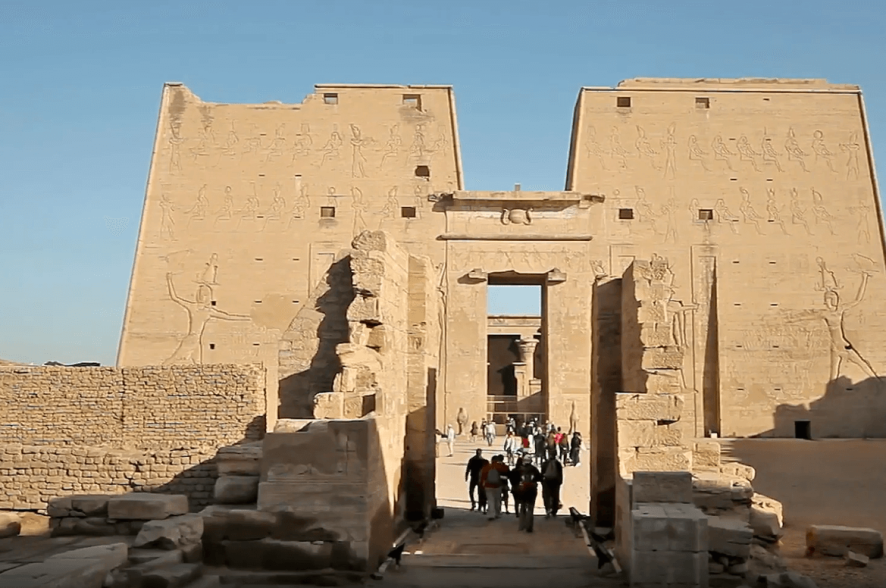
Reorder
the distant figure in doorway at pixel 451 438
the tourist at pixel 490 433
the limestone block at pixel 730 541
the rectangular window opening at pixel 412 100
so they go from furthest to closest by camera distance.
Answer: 1. the rectangular window opening at pixel 412 100
2. the tourist at pixel 490 433
3. the distant figure in doorway at pixel 451 438
4. the limestone block at pixel 730 541

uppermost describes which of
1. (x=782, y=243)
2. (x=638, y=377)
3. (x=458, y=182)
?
(x=458, y=182)

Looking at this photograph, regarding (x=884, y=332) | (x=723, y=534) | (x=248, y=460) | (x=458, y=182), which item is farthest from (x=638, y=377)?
(x=884, y=332)

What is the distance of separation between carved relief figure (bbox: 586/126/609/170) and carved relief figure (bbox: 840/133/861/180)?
18.1 ft

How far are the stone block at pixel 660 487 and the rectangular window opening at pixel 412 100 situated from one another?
605 inches

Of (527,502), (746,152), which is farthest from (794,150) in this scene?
(527,502)

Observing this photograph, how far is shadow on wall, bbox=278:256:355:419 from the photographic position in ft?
33.4

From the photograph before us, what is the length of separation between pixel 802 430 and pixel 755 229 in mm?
4523

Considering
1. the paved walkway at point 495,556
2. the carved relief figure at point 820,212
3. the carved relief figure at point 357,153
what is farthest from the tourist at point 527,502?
the carved relief figure at point 820,212

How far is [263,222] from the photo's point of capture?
21.2 meters

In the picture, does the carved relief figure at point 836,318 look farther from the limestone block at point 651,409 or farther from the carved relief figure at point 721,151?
the limestone block at point 651,409

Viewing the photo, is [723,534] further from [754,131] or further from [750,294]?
[754,131]

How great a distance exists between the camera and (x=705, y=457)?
11.9 m

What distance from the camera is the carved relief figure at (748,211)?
21.1 meters

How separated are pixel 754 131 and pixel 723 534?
15.9m
